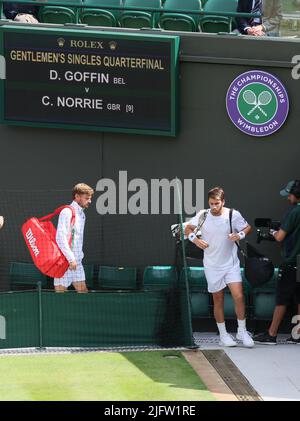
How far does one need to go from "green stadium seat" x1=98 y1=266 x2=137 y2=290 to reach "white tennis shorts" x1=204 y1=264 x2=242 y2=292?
1456 millimetres

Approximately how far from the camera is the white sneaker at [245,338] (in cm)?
1220

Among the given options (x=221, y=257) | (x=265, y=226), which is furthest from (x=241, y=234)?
(x=265, y=226)

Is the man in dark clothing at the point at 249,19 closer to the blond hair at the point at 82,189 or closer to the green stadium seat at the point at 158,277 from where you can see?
the blond hair at the point at 82,189

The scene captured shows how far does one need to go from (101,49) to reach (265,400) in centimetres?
528

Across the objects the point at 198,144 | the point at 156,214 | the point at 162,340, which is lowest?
the point at 162,340

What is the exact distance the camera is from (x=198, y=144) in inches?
532

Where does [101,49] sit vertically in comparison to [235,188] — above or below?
above

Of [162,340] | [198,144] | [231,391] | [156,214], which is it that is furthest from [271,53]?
[231,391]

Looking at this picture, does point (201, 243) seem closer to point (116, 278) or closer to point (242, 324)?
point (242, 324)

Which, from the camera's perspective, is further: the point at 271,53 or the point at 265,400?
the point at 271,53

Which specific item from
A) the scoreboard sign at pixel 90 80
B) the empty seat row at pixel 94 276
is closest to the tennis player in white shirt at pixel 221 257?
the empty seat row at pixel 94 276

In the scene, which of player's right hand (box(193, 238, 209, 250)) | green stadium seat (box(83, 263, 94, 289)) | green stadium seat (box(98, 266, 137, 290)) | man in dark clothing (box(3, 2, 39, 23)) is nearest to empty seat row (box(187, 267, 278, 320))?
green stadium seat (box(98, 266, 137, 290))
